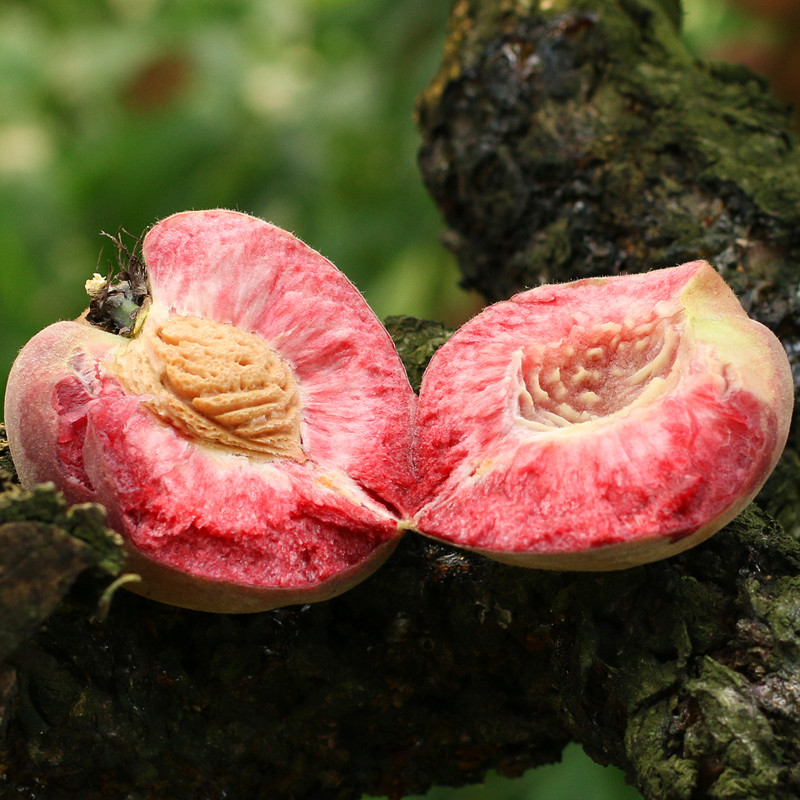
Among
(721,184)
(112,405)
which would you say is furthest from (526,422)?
(721,184)

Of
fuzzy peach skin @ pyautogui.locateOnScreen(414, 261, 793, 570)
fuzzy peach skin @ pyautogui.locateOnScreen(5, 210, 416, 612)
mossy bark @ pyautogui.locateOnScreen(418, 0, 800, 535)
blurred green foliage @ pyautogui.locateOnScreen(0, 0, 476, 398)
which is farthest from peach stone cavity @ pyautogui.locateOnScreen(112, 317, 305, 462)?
blurred green foliage @ pyautogui.locateOnScreen(0, 0, 476, 398)

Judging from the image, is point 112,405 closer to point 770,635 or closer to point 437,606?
point 437,606

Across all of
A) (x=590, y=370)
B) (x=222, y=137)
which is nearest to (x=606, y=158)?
(x=590, y=370)

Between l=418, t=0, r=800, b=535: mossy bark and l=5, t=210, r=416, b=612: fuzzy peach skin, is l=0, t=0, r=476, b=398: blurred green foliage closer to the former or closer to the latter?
l=418, t=0, r=800, b=535: mossy bark

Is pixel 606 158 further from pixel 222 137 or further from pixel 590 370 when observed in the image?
pixel 222 137

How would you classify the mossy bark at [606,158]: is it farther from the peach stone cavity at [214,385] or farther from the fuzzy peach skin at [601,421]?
the peach stone cavity at [214,385]

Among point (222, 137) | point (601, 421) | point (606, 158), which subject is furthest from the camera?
point (222, 137)

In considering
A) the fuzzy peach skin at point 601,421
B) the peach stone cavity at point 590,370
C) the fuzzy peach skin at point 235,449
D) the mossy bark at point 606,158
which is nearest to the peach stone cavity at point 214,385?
the fuzzy peach skin at point 235,449

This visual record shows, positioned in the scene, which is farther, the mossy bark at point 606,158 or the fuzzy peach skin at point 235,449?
the mossy bark at point 606,158
